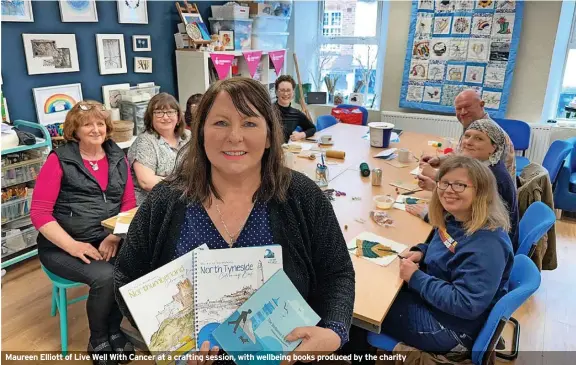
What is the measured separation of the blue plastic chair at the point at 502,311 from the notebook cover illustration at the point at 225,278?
0.80 m

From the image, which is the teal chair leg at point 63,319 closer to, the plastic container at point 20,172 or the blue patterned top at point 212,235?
the plastic container at point 20,172

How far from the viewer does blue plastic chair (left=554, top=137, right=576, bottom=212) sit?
3.76 meters

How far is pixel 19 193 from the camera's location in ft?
9.37

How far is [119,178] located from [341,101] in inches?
145

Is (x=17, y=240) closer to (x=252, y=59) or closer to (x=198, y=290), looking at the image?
(x=198, y=290)

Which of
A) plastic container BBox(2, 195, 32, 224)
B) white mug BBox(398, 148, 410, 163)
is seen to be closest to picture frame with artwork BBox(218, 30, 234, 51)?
white mug BBox(398, 148, 410, 163)

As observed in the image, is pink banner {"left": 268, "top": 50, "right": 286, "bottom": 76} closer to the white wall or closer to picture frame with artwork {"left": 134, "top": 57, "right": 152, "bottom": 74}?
the white wall

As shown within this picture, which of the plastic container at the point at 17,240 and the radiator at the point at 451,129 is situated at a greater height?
the radiator at the point at 451,129

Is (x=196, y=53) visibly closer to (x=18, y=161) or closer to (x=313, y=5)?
(x=18, y=161)

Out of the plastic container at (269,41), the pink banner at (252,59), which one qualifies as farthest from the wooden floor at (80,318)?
the plastic container at (269,41)

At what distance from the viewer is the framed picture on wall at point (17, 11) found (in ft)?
9.08

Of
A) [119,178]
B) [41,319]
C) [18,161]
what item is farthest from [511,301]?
[18,161]

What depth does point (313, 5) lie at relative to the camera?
5527mm

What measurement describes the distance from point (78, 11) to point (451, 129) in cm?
384
